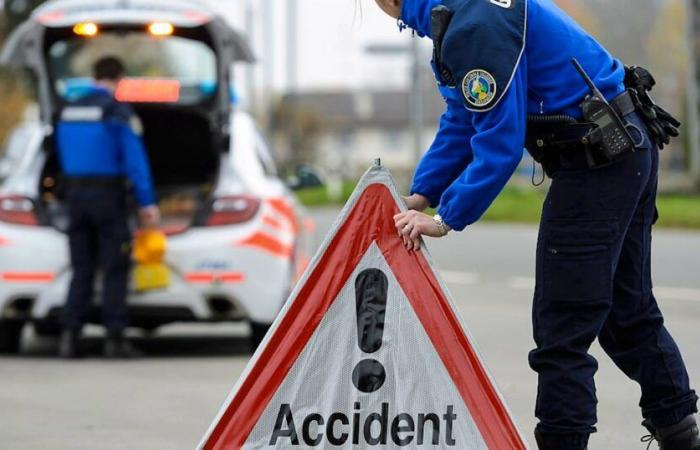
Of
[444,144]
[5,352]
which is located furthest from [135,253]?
[444,144]

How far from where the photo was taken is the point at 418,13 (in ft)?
16.8

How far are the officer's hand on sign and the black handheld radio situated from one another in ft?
1.75

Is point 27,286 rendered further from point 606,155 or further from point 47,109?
point 606,155

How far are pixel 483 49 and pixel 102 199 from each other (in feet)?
19.8

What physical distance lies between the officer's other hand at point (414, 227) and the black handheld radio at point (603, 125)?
21.8 inches

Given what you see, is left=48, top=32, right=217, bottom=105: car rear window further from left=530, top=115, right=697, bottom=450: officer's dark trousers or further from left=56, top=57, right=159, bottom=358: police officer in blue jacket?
left=530, top=115, right=697, bottom=450: officer's dark trousers

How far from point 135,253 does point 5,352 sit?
1.12 metres

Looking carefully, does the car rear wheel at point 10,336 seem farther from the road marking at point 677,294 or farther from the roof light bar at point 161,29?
the road marking at point 677,294

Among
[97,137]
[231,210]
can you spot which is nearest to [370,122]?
[97,137]

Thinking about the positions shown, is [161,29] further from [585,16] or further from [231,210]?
[585,16]

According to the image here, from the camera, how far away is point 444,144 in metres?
5.46

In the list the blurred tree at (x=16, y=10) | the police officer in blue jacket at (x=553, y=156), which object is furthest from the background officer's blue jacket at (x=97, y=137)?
the blurred tree at (x=16, y=10)

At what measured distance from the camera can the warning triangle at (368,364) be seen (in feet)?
16.4

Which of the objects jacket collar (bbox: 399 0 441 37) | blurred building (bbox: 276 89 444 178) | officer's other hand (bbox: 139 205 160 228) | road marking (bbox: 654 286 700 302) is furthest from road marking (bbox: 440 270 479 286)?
blurred building (bbox: 276 89 444 178)
